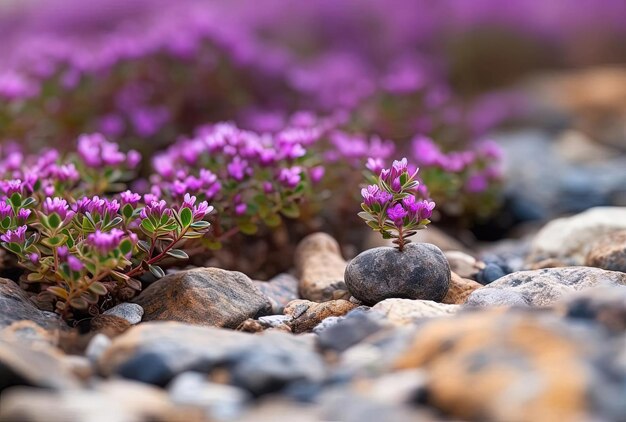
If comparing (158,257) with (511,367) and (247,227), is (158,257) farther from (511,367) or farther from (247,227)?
(511,367)

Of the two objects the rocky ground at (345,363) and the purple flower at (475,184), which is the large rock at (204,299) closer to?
the rocky ground at (345,363)

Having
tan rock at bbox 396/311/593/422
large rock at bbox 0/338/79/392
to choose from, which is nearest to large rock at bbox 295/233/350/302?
tan rock at bbox 396/311/593/422

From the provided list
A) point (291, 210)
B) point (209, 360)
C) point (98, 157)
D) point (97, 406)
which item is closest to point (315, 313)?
point (291, 210)

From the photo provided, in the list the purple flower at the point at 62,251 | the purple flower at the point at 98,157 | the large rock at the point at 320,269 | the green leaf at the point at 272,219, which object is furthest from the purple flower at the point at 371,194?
the purple flower at the point at 98,157

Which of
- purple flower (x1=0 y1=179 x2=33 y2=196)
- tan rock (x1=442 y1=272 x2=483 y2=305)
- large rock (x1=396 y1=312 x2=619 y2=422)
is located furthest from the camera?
tan rock (x1=442 y1=272 x2=483 y2=305)

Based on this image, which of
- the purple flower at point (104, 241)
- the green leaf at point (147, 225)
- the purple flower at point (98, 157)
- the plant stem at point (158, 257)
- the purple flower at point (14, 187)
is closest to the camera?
the purple flower at point (104, 241)

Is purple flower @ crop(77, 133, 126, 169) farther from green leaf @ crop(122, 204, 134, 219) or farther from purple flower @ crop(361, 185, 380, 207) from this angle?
purple flower @ crop(361, 185, 380, 207)

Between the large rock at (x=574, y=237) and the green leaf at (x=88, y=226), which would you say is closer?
the green leaf at (x=88, y=226)
